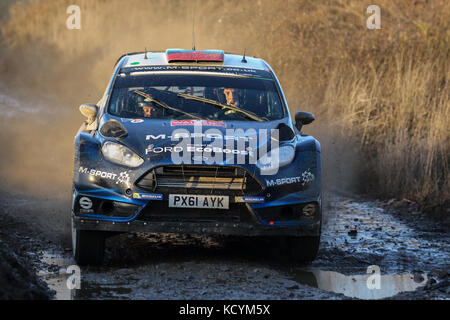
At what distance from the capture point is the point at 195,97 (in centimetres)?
844

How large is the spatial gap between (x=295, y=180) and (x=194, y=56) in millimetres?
2395

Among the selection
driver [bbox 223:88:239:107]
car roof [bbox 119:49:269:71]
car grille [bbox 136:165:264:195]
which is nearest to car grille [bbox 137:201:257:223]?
car grille [bbox 136:165:264:195]

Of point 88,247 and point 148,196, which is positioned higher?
point 148,196

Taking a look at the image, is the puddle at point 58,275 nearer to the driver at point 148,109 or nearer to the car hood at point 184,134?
the car hood at point 184,134

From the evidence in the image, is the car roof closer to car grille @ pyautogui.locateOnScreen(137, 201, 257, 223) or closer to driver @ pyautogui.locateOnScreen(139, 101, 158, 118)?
driver @ pyautogui.locateOnScreen(139, 101, 158, 118)

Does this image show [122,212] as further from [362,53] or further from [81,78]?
[81,78]

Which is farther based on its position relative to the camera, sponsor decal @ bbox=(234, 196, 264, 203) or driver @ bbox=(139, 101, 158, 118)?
driver @ bbox=(139, 101, 158, 118)

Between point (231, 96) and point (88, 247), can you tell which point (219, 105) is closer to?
point (231, 96)

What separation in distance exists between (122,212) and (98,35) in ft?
56.0

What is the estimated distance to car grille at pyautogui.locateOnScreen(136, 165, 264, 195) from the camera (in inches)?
279

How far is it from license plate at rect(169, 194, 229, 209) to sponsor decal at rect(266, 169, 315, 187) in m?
0.40

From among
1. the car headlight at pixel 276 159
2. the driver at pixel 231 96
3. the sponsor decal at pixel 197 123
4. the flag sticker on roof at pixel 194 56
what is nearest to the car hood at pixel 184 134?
the sponsor decal at pixel 197 123

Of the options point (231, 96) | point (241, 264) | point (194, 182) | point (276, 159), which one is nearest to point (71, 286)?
point (194, 182)

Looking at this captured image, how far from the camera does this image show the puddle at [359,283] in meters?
6.80
